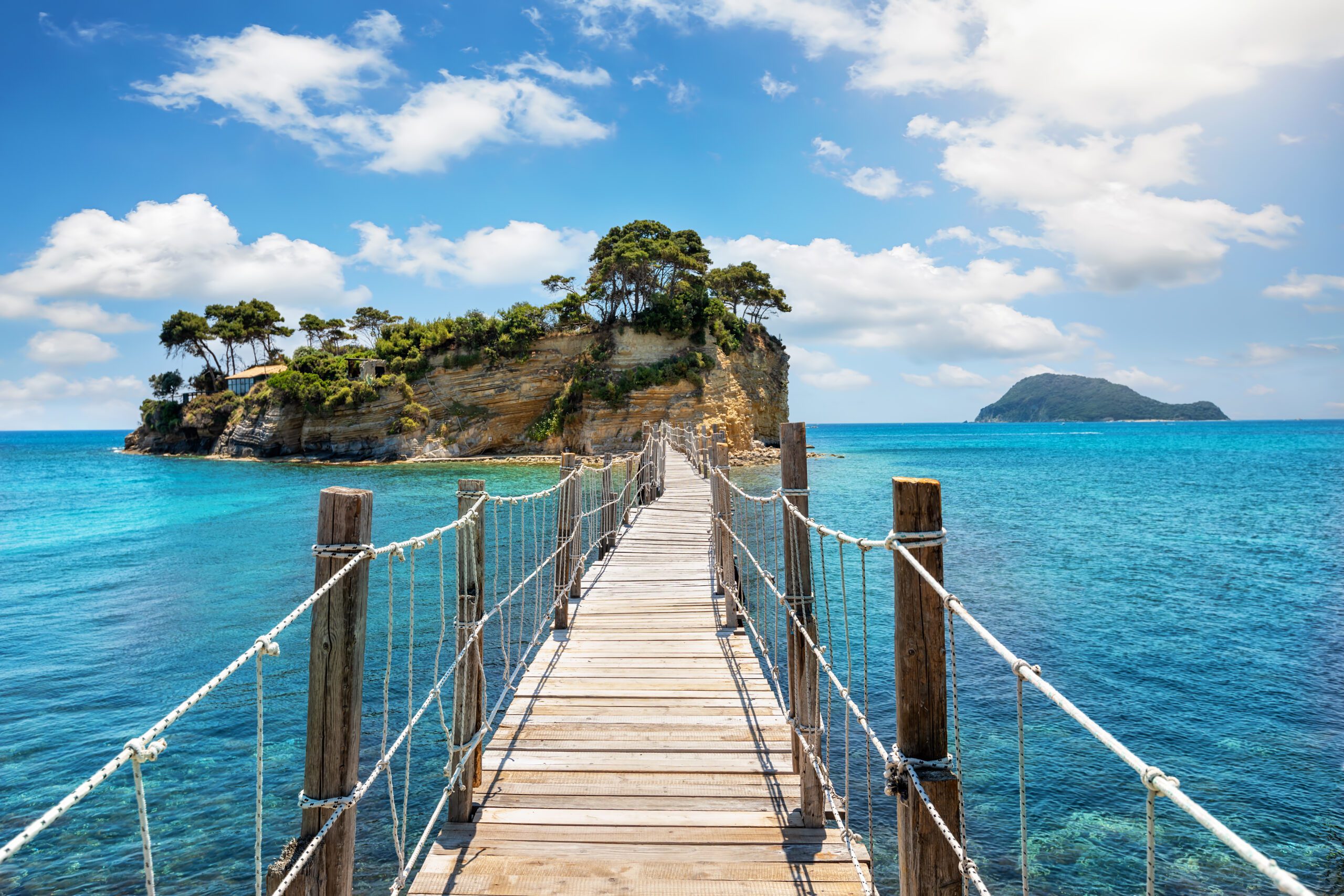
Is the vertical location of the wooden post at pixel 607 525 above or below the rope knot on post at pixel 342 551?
below

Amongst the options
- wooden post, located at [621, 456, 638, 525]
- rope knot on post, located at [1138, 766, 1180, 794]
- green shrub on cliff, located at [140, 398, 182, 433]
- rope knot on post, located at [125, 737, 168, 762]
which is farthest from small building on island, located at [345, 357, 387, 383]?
rope knot on post, located at [1138, 766, 1180, 794]

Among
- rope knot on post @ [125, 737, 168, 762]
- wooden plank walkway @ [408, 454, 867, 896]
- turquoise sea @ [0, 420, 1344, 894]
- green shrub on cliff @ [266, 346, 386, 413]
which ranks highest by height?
green shrub on cliff @ [266, 346, 386, 413]

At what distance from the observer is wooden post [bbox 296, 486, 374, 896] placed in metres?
2.16

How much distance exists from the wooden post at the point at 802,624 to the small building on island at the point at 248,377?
54424 millimetres

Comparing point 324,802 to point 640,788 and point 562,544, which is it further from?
point 562,544

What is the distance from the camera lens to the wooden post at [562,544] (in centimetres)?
644

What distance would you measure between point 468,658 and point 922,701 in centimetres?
222

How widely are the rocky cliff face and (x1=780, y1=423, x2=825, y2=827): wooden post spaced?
34.0 meters

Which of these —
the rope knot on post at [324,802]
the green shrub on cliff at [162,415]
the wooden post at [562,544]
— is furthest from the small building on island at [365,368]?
the rope knot on post at [324,802]

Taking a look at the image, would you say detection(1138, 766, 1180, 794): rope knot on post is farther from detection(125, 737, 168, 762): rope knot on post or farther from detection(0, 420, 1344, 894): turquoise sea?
detection(0, 420, 1344, 894): turquoise sea

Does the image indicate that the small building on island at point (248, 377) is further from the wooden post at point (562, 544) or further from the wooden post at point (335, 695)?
the wooden post at point (335, 695)

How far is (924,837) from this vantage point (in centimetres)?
199

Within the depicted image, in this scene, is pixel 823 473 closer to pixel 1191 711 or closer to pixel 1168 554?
pixel 1168 554

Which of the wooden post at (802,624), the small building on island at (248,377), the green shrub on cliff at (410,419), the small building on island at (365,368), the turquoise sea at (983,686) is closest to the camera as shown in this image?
the wooden post at (802,624)
